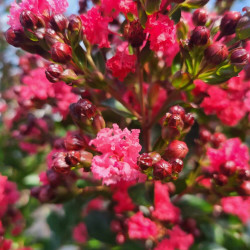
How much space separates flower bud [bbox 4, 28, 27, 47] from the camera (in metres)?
0.88

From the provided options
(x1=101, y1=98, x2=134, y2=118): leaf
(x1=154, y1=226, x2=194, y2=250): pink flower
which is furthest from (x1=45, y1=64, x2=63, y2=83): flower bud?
(x1=154, y1=226, x2=194, y2=250): pink flower

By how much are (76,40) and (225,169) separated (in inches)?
23.2

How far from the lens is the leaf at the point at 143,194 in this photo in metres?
0.94

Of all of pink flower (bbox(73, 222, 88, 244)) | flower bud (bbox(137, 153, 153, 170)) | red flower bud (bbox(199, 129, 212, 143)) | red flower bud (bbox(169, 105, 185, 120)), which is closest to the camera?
flower bud (bbox(137, 153, 153, 170))

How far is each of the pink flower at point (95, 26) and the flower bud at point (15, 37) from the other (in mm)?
177

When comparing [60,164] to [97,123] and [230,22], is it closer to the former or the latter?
[97,123]

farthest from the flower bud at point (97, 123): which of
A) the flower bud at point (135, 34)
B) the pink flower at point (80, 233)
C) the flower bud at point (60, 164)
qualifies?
the pink flower at point (80, 233)

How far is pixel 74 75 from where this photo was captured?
2.79 ft

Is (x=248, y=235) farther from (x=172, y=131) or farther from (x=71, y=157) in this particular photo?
(x=71, y=157)

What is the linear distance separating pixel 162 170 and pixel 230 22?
0.50 m

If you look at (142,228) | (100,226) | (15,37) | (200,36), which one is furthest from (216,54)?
(100,226)

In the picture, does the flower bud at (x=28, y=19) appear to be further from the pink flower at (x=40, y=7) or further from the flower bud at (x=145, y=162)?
the flower bud at (x=145, y=162)

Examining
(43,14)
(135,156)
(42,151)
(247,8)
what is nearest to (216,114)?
(247,8)

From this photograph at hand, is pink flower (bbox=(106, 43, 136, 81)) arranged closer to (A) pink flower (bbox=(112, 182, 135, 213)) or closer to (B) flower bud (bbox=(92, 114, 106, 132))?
(B) flower bud (bbox=(92, 114, 106, 132))
